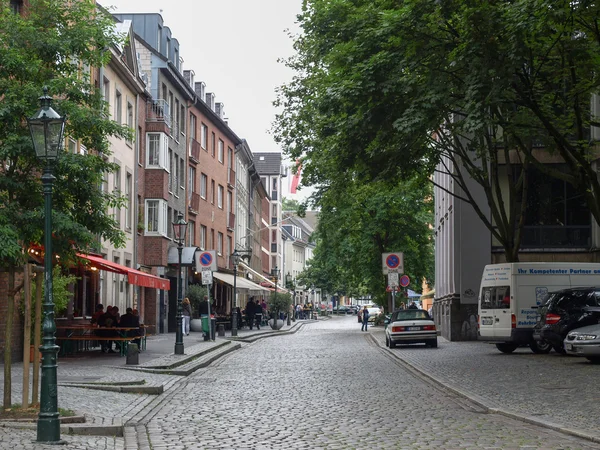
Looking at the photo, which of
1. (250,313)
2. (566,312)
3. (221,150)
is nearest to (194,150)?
(250,313)

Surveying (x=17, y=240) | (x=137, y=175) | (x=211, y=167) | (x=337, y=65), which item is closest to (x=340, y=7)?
(x=337, y=65)

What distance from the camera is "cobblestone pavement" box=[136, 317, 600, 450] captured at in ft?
36.5

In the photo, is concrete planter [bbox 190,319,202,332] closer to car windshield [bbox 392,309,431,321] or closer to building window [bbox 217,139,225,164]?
car windshield [bbox 392,309,431,321]

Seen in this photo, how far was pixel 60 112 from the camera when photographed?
21000mm

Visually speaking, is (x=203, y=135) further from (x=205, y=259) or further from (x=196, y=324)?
(x=205, y=259)

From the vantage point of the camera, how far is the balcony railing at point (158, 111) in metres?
47.1

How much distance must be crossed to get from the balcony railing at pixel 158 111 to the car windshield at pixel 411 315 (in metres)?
17.1

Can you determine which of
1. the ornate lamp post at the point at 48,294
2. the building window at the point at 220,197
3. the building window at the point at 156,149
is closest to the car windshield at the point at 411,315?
the building window at the point at 156,149

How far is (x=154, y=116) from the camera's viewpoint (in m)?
47.4

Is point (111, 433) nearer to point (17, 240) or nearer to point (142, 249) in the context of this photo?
point (17, 240)

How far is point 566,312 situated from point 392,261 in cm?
1250

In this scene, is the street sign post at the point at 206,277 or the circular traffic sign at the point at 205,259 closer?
the circular traffic sign at the point at 205,259

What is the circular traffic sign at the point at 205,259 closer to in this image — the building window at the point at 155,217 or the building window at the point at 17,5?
the building window at the point at 17,5

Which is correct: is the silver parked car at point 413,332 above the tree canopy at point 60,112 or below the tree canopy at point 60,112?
below
